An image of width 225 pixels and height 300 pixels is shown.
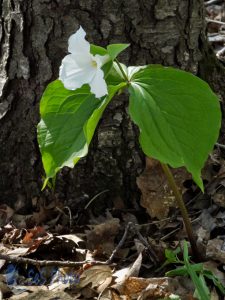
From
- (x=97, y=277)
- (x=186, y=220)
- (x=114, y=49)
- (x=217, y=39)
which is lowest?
(x=97, y=277)

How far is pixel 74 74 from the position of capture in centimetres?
151

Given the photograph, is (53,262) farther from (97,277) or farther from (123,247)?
(123,247)

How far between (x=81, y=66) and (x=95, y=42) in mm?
594

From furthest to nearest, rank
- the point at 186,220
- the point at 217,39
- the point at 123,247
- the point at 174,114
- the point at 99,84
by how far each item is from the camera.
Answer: the point at 217,39 → the point at 123,247 → the point at 186,220 → the point at 174,114 → the point at 99,84

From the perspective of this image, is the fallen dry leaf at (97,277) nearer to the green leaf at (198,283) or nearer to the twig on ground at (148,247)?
the twig on ground at (148,247)

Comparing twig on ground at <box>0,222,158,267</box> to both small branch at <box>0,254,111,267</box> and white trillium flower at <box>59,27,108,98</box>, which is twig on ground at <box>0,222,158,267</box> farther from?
white trillium flower at <box>59,27,108,98</box>

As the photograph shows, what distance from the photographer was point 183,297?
169 cm

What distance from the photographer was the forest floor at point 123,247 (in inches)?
68.7

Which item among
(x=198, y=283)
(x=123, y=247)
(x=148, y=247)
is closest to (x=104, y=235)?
(x=123, y=247)

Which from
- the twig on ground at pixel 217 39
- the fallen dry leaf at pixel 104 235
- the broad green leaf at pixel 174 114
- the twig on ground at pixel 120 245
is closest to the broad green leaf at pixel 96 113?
the broad green leaf at pixel 174 114

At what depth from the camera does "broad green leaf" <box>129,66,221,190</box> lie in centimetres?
153

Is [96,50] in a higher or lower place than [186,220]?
higher

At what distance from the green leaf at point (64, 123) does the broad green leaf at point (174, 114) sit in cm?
16

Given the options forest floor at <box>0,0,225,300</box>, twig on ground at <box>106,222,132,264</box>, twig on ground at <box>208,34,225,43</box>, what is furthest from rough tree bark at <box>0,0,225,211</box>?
twig on ground at <box>208,34,225,43</box>
